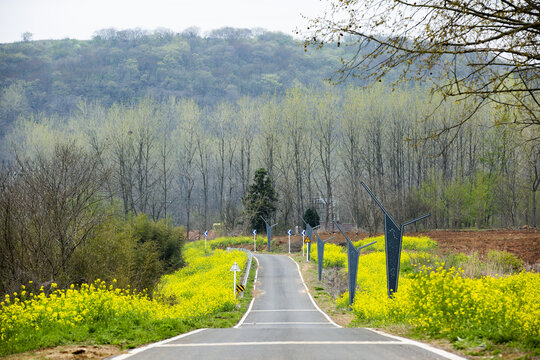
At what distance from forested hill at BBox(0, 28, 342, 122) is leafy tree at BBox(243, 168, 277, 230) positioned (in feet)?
162

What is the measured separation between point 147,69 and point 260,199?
243 ft

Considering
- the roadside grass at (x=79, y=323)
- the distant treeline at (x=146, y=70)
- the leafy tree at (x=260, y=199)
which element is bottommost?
the leafy tree at (x=260, y=199)

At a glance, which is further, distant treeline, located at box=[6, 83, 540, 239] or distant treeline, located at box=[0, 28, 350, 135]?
distant treeline, located at box=[0, 28, 350, 135]

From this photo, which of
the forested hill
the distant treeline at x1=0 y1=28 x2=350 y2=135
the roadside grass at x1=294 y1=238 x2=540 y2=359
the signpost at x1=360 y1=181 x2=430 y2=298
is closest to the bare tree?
the roadside grass at x1=294 y1=238 x2=540 y2=359

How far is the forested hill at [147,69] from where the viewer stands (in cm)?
10744

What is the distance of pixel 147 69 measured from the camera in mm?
124750

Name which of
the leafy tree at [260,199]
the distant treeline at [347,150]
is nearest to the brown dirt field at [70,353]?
the distant treeline at [347,150]

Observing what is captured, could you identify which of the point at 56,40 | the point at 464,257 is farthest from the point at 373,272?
the point at 56,40

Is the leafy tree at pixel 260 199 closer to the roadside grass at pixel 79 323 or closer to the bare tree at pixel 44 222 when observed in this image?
the bare tree at pixel 44 222

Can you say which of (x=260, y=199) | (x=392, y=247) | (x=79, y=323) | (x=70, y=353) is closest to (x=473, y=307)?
(x=392, y=247)

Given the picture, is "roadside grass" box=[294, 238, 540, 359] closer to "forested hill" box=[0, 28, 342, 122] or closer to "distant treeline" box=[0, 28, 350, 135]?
"distant treeline" box=[0, 28, 350, 135]

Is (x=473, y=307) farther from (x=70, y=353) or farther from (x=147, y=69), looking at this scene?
(x=147, y=69)

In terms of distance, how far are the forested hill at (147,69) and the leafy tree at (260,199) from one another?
49.4 m

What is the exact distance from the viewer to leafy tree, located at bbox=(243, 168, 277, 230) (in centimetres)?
6594
